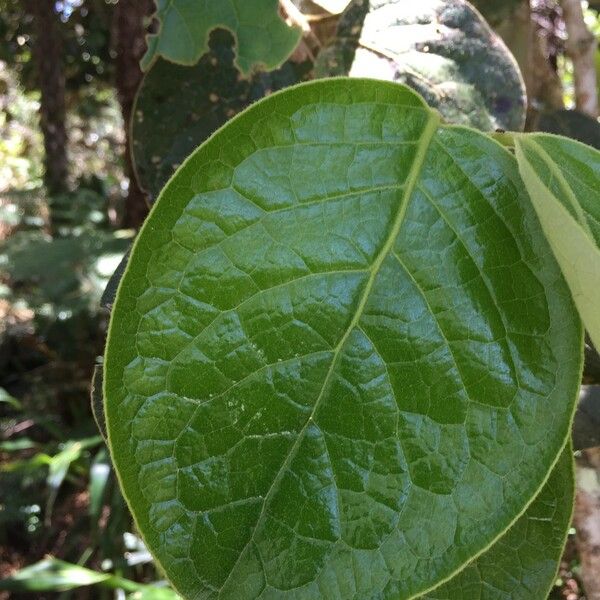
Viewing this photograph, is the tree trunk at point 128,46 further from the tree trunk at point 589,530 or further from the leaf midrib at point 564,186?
the leaf midrib at point 564,186

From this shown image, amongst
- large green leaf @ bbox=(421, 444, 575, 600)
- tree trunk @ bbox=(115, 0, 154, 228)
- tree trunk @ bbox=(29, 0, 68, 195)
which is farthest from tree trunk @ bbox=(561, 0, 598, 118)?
tree trunk @ bbox=(29, 0, 68, 195)

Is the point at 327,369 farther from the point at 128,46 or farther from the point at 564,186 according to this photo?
the point at 128,46

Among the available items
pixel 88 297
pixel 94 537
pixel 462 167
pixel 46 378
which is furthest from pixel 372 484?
pixel 46 378

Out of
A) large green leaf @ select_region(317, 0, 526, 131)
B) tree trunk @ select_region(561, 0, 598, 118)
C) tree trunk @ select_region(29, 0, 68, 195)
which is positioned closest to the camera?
large green leaf @ select_region(317, 0, 526, 131)

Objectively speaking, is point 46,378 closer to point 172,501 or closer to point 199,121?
→ point 199,121

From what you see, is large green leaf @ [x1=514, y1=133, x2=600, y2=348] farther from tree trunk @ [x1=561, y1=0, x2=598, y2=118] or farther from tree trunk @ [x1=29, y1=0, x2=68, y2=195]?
tree trunk @ [x1=29, y1=0, x2=68, y2=195]

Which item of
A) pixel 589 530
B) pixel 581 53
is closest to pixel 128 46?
pixel 581 53
